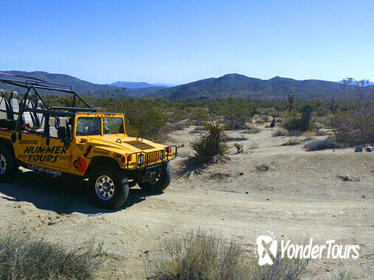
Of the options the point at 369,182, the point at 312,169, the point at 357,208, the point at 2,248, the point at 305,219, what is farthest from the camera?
the point at 312,169

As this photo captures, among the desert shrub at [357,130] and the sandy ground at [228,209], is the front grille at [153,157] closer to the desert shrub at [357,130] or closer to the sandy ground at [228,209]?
the sandy ground at [228,209]

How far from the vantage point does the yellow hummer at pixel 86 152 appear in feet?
22.8

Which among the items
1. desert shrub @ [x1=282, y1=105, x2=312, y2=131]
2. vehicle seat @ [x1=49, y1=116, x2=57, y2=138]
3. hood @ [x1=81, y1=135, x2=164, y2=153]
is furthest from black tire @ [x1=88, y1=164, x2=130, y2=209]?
desert shrub @ [x1=282, y1=105, x2=312, y2=131]

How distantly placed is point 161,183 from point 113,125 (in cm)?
183

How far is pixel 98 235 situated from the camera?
5.41m

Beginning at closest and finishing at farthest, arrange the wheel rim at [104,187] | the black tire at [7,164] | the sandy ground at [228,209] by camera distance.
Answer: the sandy ground at [228,209] < the wheel rim at [104,187] < the black tire at [7,164]

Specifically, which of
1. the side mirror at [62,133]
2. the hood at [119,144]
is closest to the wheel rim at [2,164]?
the side mirror at [62,133]

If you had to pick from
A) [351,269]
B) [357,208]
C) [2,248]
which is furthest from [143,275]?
[357,208]

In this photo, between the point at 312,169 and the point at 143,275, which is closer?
the point at 143,275

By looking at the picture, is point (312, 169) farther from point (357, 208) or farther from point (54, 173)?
point (54, 173)

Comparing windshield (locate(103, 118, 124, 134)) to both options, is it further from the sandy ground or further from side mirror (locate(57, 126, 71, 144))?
the sandy ground

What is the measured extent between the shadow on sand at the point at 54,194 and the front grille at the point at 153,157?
1.00 metres

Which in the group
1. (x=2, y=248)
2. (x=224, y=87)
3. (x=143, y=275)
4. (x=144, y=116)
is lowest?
(x=143, y=275)

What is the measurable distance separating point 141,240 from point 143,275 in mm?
1098
